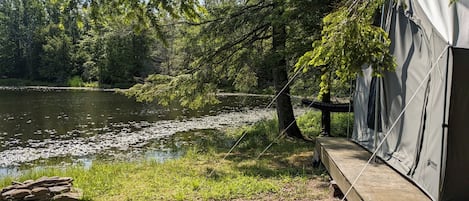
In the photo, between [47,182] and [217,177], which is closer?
[47,182]

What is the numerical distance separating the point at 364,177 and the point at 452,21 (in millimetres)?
1732

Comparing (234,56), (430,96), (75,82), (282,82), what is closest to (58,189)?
(430,96)

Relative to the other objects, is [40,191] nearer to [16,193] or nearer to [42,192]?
[42,192]

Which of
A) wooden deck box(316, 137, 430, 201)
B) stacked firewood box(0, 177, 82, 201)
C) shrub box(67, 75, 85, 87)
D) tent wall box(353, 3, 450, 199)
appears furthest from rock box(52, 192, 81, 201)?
shrub box(67, 75, 85, 87)

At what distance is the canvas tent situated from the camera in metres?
3.47

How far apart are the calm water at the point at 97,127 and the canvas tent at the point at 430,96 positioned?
6.93m

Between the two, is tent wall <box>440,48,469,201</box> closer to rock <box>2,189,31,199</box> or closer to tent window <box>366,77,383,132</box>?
tent window <box>366,77,383,132</box>

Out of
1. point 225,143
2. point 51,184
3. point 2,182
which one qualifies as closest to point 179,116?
point 225,143

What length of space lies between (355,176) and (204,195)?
85.8 inches

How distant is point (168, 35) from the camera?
10.7 metres

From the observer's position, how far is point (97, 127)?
16.4 metres

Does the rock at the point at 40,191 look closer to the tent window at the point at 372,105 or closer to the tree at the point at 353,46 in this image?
the tree at the point at 353,46

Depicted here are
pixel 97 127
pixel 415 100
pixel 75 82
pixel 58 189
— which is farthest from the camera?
pixel 75 82

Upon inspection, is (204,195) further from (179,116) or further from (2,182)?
(179,116)
